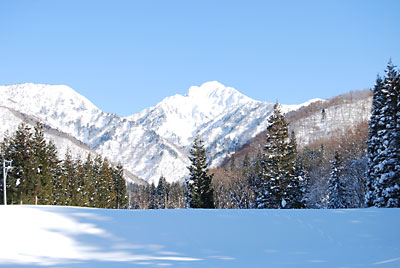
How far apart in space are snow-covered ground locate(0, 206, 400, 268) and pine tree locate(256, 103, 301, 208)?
1385cm

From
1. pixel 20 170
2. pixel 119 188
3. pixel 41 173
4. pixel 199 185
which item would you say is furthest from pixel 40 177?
pixel 119 188

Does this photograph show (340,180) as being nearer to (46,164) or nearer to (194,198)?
(194,198)

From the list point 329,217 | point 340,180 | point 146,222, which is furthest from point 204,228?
point 340,180

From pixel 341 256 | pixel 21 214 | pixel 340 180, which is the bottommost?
pixel 341 256

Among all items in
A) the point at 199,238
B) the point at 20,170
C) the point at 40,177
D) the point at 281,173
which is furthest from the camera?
the point at 40,177

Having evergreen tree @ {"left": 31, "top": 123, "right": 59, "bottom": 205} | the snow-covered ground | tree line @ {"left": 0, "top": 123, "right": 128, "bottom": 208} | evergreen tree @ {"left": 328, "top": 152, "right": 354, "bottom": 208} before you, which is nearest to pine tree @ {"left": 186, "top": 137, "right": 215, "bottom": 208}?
evergreen tree @ {"left": 328, "top": 152, "right": 354, "bottom": 208}

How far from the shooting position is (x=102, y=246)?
12.2m

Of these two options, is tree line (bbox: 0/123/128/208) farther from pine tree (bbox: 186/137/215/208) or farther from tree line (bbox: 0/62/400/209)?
pine tree (bbox: 186/137/215/208)

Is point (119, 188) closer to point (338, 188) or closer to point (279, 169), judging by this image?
point (338, 188)

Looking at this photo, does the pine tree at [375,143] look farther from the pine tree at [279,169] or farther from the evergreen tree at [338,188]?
the evergreen tree at [338,188]

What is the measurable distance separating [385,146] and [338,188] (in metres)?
17.9

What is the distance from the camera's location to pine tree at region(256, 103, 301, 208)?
30812 millimetres

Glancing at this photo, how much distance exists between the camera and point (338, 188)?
42.2 m

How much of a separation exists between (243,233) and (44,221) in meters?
7.89
